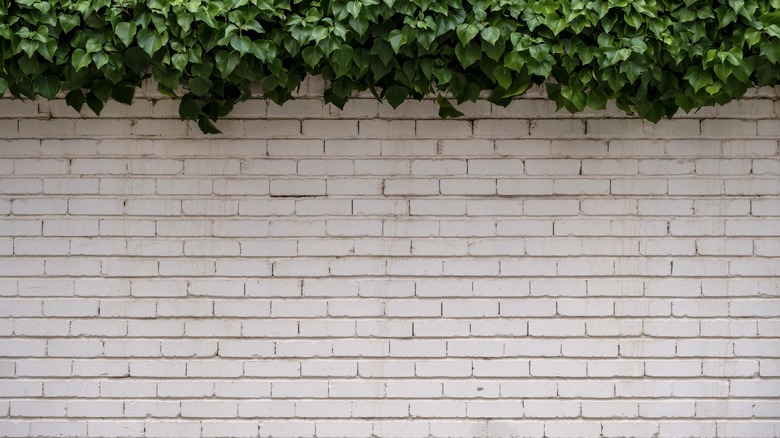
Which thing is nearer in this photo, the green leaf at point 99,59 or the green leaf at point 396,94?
the green leaf at point 99,59

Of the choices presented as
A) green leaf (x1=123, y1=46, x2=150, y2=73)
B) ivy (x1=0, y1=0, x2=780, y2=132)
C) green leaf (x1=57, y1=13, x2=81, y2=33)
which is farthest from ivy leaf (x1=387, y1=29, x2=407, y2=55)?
green leaf (x1=57, y1=13, x2=81, y2=33)

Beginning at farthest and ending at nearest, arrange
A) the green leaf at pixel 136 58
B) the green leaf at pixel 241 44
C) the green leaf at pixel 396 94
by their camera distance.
A: the green leaf at pixel 396 94 < the green leaf at pixel 136 58 < the green leaf at pixel 241 44

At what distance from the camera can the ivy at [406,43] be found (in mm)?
3484

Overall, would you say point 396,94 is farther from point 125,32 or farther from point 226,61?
point 125,32

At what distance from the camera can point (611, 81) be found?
3.56 meters

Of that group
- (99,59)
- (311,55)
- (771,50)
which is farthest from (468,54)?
(99,59)

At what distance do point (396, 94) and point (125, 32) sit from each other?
118 cm

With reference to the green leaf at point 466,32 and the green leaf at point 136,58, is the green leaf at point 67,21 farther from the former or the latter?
the green leaf at point 466,32

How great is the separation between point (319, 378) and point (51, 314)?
4.17 ft

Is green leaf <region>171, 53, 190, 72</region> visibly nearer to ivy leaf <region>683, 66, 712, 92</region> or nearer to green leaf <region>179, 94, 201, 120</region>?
green leaf <region>179, 94, 201, 120</region>

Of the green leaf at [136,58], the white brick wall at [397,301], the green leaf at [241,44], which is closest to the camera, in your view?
the green leaf at [241,44]

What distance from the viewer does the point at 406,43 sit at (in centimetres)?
352

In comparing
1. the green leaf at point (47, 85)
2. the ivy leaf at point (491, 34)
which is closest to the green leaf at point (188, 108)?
the green leaf at point (47, 85)

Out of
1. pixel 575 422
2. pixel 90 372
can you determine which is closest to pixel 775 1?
pixel 575 422
